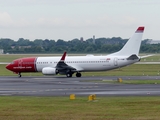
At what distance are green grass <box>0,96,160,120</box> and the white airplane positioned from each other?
3083 cm

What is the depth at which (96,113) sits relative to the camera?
25781 mm

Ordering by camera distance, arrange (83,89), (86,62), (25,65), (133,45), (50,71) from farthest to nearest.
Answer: (25,65) → (86,62) → (133,45) → (50,71) → (83,89)

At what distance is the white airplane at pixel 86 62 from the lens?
213ft

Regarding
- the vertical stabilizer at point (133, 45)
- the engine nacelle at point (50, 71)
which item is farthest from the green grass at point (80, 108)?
the vertical stabilizer at point (133, 45)

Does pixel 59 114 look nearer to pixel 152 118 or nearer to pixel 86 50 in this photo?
pixel 152 118

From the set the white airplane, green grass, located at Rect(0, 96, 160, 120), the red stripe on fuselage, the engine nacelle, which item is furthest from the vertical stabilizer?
green grass, located at Rect(0, 96, 160, 120)

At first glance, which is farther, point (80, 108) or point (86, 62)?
point (86, 62)

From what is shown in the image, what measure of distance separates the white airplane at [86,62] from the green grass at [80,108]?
3083 cm

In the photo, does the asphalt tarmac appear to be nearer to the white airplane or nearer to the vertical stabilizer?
the white airplane

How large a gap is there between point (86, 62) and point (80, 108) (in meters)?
38.1

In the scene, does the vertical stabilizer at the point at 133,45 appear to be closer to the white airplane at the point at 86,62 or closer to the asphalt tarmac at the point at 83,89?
the white airplane at the point at 86,62

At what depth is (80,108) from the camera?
92.6ft

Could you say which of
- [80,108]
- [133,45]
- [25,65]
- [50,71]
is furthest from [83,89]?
[25,65]

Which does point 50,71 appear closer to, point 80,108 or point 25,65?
point 25,65
